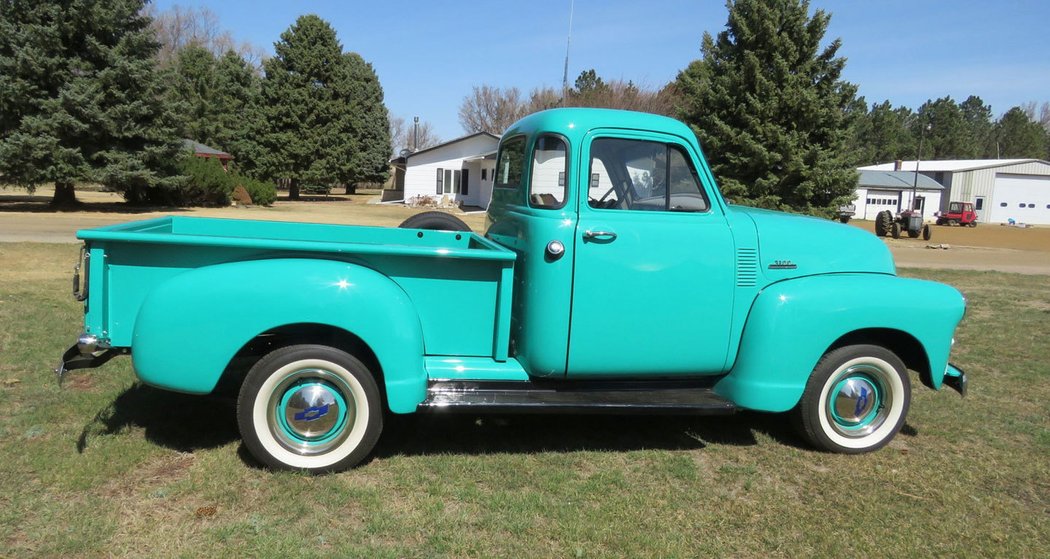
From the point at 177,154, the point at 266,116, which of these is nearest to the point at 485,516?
the point at 177,154

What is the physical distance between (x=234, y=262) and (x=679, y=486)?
2725 millimetres

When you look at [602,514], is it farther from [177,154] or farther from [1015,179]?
[1015,179]

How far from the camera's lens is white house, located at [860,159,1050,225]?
53906mm

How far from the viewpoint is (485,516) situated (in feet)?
11.0

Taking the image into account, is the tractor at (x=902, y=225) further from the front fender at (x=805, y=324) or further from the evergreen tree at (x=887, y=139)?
the evergreen tree at (x=887, y=139)

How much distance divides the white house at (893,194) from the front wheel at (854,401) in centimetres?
5090

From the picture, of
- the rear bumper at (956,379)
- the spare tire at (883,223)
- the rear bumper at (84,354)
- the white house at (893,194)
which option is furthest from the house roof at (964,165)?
the rear bumper at (84,354)

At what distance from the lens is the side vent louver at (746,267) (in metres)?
4.12

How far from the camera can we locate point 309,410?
3.66 meters

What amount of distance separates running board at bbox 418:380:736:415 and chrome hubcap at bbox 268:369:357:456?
436 millimetres

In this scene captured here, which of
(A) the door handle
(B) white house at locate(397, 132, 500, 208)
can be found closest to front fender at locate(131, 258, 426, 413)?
(A) the door handle

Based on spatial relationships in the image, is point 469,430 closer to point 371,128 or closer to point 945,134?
point 371,128

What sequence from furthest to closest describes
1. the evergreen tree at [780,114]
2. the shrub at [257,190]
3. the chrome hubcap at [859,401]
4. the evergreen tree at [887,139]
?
1. the evergreen tree at [887,139]
2. the shrub at [257,190]
3. the evergreen tree at [780,114]
4. the chrome hubcap at [859,401]

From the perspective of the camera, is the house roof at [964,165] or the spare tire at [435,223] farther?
the house roof at [964,165]
